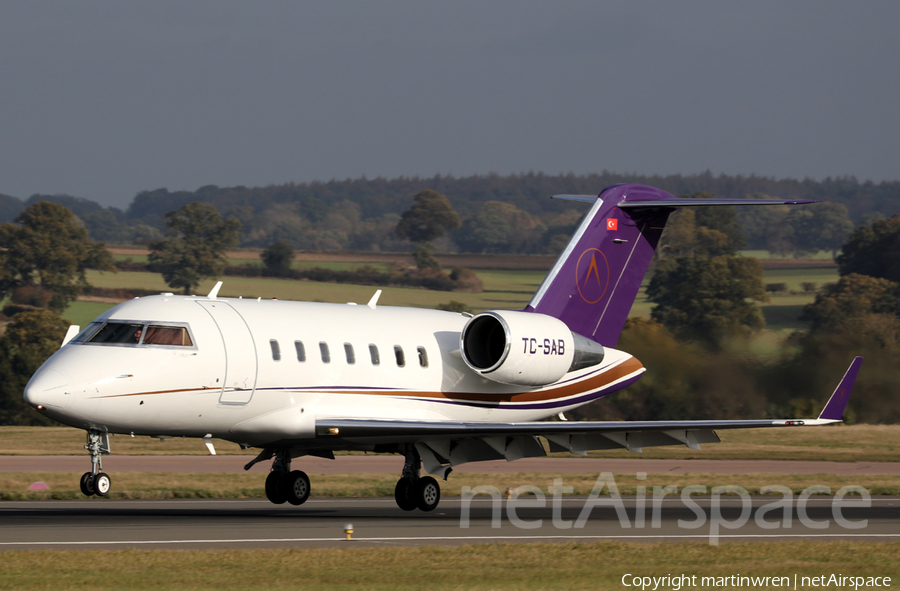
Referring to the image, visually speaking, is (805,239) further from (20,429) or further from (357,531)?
(357,531)

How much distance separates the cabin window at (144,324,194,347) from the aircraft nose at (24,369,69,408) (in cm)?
177

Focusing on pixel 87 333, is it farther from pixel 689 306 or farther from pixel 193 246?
pixel 193 246

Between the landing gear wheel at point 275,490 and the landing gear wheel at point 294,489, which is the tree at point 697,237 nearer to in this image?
the landing gear wheel at point 294,489

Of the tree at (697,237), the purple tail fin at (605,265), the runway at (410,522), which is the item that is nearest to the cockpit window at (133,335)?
the runway at (410,522)

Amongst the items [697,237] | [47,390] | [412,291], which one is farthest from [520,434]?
[697,237]

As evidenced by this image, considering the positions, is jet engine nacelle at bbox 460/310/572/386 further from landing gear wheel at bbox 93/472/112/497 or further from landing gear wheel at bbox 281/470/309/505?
landing gear wheel at bbox 93/472/112/497

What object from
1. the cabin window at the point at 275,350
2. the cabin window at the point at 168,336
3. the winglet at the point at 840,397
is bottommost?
the winglet at the point at 840,397

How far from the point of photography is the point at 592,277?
2727cm

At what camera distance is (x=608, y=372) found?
1057 inches

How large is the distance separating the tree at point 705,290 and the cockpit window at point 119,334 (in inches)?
1867

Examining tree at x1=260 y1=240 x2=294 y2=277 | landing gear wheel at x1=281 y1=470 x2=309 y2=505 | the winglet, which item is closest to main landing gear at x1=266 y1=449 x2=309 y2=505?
landing gear wheel at x1=281 y1=470 x2=309 y2=505

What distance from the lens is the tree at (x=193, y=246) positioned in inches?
4259

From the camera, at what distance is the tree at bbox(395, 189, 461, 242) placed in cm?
16275

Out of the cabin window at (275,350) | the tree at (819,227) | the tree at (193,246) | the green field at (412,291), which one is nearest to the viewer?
the cabin window at (275,350)
